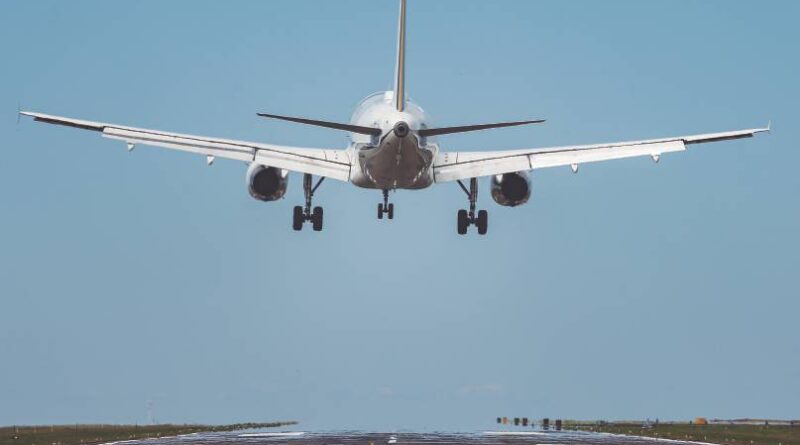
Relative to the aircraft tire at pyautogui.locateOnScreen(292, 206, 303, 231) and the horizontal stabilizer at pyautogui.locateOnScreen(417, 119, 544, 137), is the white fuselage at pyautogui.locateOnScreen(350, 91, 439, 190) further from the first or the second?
the aircraft tire at pyautogui.locateOnScreen(292, 206, 303, 231)

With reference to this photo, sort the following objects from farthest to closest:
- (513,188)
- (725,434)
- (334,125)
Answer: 1. (725,434)
2. (513,188)
3. (334,125)

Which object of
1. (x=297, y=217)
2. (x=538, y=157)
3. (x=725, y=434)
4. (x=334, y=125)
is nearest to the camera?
(x=334, y=125)

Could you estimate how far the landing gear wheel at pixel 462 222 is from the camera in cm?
5488

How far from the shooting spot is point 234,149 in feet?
161

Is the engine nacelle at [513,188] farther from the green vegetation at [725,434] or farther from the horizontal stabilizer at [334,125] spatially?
the green vegetation at [725,434]

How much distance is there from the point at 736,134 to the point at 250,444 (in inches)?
968

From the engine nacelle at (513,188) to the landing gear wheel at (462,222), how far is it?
2868 millimetres

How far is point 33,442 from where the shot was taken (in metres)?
52.9

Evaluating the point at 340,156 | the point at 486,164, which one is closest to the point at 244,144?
the point at 340,156

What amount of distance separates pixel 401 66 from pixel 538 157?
756 centimetres

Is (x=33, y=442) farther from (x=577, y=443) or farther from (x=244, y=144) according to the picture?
(x=577, y=443)

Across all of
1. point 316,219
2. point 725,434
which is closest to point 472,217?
point 316,219

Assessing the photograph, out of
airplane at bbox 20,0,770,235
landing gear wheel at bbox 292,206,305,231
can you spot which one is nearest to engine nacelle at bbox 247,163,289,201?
airplane at bbox 20,0,770,235

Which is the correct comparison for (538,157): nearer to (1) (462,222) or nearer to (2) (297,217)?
(1) (462,222)
